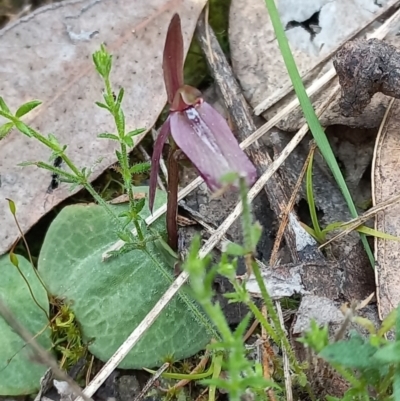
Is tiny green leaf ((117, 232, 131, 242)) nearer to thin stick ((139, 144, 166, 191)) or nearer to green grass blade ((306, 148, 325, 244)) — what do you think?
thin stick ((139, 144, 166, 191))

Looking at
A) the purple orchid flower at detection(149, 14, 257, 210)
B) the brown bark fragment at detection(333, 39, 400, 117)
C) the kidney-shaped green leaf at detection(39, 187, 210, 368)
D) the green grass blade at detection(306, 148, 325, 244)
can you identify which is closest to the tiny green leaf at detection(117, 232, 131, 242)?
the kidney-shaped green leaf at detection(39, 187, 210, 368)

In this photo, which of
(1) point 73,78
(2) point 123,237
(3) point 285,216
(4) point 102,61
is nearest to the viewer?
(4) point 102,61

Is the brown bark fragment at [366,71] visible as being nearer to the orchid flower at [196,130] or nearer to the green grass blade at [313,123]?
the green grass blade at [313,123]

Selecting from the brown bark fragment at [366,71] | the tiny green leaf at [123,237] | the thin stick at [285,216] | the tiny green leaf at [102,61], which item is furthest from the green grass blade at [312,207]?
the tiny green leaf at [102,61]

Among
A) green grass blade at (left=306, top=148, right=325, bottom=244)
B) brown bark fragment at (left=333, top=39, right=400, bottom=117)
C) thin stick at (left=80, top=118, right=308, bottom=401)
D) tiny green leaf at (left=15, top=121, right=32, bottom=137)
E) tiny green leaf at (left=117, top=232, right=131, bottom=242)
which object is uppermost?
tiny green leaf at (left=15, top=121, right=32, bottom=137)

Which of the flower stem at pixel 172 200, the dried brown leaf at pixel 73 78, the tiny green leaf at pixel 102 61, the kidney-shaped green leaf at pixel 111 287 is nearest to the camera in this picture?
the tiny green leaf at pixel 102 61

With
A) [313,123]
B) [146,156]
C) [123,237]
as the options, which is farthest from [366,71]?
[123,237]

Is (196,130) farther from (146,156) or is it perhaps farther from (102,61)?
(146,156)
